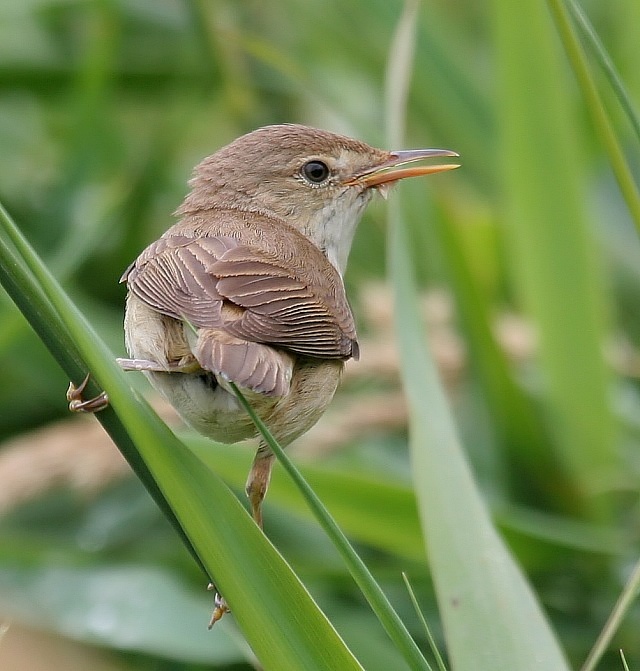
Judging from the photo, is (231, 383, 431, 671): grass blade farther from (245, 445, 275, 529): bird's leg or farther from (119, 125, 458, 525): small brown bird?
(245, 445, 275, 529): bird's leg

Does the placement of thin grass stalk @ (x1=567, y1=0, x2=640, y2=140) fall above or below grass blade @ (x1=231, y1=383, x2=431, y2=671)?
above

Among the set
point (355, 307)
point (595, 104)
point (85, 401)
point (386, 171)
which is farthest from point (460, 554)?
point (355, 307)

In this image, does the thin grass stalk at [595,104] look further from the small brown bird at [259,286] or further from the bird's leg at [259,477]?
the bird's leg at [259,477]

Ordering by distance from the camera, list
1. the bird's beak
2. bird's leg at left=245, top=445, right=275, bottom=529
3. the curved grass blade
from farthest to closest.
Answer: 1. the bird's beak
2. bird's leg at left=245, top=445, right=275, bottom=529
3. the curved grass blade

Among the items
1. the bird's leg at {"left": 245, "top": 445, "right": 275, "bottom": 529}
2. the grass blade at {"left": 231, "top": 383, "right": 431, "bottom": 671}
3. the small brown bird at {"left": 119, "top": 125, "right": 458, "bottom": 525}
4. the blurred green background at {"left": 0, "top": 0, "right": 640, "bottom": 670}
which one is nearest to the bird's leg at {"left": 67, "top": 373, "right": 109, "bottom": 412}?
the small brown bird at {"left": 119, "top": 125, "right": 458, "bottom": 525}

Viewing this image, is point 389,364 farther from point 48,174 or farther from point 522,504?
point 48,174

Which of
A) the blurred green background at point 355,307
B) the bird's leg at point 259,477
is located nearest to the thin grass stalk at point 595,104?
the bird's leg at point 259,477

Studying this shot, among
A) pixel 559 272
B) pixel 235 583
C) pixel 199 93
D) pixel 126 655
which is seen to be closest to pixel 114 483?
pixel 126 655
